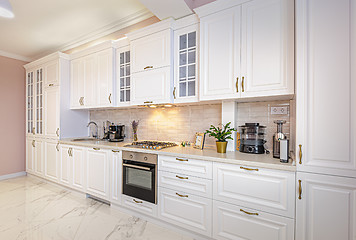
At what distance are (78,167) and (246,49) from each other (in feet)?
9.61

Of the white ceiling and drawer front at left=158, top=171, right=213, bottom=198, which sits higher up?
the white ceiling

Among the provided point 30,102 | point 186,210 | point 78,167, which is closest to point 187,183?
point 186,210

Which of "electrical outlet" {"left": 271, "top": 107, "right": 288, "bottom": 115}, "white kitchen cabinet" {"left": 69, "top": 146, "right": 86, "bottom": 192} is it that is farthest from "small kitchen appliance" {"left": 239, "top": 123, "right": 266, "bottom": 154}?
"white kitchen cabinet" {"left": 69, "top": 146, "right": 86, "bottom": 192}

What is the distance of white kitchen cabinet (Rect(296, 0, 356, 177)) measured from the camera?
4.23 ft

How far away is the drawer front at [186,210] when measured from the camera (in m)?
1.83

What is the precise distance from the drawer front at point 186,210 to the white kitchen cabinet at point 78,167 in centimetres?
150

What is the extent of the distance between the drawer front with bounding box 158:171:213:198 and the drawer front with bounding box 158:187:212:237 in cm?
5

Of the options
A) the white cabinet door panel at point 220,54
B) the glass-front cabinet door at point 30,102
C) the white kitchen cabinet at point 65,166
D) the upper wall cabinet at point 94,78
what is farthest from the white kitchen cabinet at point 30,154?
the white cabinet door panel at point 220,54

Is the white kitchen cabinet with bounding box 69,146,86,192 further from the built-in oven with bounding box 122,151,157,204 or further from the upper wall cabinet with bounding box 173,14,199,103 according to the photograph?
the upper wall cabinet with bounding box 173,14,199,103

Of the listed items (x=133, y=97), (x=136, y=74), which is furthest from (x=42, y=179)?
(x=136, y=74)

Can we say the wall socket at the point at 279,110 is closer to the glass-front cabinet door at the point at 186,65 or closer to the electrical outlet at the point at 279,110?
the electrical outlet at the point at 279,110

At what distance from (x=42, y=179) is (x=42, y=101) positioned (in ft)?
5.25

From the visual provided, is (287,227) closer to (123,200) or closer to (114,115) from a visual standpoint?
(123,200)

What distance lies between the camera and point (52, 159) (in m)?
3.43
